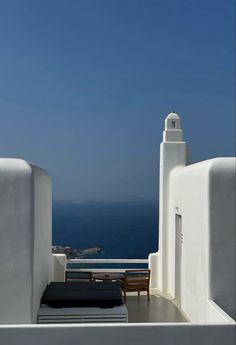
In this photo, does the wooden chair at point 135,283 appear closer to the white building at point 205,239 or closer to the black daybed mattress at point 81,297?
the white building at point 205,239

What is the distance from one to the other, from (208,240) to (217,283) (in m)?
0.75

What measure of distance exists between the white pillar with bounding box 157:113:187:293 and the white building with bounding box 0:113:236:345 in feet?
9.20

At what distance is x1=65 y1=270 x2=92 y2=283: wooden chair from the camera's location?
12.0m

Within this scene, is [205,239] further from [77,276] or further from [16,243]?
[77,276]

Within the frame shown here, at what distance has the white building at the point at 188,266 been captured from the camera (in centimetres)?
652

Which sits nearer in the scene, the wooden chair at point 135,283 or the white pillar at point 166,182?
the wooden chair at point 135,283

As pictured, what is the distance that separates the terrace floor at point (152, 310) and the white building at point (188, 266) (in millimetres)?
430

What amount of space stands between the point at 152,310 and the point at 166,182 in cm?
372

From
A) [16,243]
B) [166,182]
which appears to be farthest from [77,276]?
[16,243]

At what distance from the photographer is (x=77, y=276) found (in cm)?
1252
